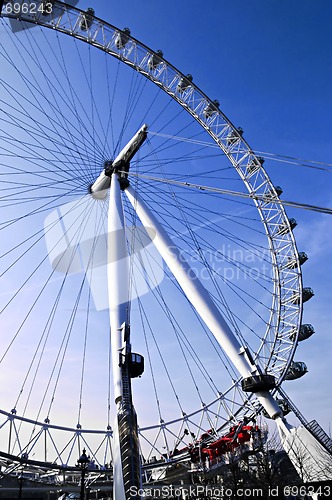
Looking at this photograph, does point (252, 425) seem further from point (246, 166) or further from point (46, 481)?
point (246, 166)

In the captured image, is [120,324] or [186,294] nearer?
[120,324]

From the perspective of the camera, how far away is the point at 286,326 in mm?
25562

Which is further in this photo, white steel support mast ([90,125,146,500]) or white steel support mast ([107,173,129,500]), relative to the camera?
white steel support mast ([107,173,129,500])

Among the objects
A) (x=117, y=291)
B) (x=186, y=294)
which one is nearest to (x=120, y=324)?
(x=117, y=291)

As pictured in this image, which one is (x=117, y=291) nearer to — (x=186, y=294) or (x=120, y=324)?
(x=120, y=324)

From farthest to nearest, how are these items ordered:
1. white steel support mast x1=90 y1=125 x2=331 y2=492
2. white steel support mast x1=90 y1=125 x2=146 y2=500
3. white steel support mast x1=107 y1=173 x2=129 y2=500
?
white steel support mast x1=90 y1=125 x2=331 y2=492 → white steel support mast x1=107 y1=173 x2=129 y2=500 → white steel support mast x1=90 y1=125 x2=146 y2=500

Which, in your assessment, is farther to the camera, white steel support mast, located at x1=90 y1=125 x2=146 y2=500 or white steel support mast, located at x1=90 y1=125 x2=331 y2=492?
white steel support mast, located at x1=90 y1=125 x2=331 y2=492

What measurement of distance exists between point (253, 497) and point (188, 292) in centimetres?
943

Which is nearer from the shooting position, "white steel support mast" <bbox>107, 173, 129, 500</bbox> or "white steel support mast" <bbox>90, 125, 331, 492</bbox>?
"white steel support mast" <bbox>107, 173, 129, 500</bbox>

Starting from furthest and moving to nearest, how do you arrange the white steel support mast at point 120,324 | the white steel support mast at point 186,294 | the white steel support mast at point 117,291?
1. the white steel support mast at point 186,294
2. the white steel support mast at point 117,291
3. the white steel support mast at point 120,324

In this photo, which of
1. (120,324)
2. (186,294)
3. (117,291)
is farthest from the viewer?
A: (186,294)

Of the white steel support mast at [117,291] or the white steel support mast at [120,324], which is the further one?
the white steel support mast at [117,291]

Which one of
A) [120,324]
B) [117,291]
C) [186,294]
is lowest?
[120,324]

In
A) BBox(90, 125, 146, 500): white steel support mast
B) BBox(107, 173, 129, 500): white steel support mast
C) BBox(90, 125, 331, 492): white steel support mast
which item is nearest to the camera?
BBox(90, 125, 146, 500): white steel support mast
